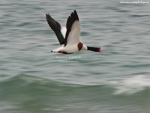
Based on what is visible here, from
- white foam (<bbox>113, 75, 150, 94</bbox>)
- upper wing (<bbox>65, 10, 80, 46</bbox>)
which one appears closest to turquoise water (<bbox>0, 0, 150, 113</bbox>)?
white foam (<bbox>113, 75, 150, 94</bbox>)

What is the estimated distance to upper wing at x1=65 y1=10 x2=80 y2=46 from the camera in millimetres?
8750

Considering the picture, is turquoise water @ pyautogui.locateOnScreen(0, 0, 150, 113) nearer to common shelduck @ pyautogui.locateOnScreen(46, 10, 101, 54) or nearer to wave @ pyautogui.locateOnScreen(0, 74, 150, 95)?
wave @ pyautogui.locateOnScreen(0, 74, 150, 95)

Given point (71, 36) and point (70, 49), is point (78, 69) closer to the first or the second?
point (70, 49)

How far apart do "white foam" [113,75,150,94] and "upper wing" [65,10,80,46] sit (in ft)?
7.88

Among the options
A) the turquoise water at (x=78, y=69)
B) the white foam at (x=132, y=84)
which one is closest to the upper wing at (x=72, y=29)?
the turquoise water at (x=78, y=69)

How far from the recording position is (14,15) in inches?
723

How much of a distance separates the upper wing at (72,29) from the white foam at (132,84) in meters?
2.40

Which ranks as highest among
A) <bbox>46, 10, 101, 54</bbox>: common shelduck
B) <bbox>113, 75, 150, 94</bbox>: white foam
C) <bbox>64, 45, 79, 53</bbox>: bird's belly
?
<bbox>46, 10, 101, 54</bbox>: common shelduck

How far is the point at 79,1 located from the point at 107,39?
621cm

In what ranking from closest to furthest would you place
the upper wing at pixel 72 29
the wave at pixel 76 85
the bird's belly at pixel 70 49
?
the upper wing at pixel 72 29, the bird's belly at pixel 70 49, the wave at pixel 76 85

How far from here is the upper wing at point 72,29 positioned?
28.7 ft

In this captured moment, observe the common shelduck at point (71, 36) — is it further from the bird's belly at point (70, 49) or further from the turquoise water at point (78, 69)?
the turquoise water at point (78, 69)

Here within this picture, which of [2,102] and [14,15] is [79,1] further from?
[2,102]

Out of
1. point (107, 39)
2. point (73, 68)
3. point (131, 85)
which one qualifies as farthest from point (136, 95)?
point (107, 39)
